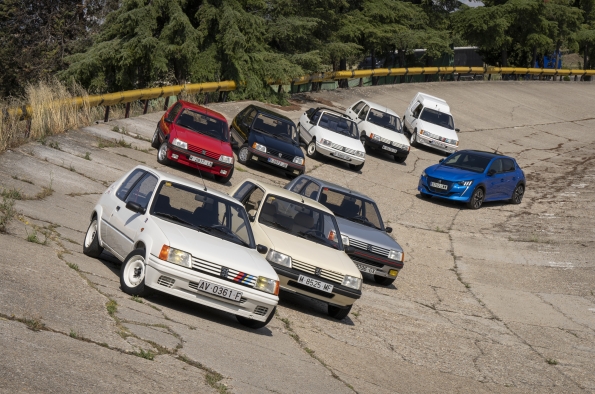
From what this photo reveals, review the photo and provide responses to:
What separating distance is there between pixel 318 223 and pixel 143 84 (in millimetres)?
21330

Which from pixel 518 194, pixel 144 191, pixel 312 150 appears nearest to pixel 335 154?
pixel 312 150

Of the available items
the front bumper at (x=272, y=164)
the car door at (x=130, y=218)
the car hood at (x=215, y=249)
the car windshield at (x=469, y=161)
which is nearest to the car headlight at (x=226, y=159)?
the front bumper at (x=272, y=164)

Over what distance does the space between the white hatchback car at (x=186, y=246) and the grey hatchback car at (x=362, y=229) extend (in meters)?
3.72

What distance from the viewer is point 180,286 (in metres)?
10.2

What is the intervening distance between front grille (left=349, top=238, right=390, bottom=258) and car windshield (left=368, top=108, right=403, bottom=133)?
1547cm

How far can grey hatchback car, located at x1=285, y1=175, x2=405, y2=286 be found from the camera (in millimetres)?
15477

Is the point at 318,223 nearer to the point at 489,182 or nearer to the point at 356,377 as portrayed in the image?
the point at 356,377

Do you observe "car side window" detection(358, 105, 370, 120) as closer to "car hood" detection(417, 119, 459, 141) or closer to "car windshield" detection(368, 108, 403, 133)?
"car windshield" detection(368, 108, 403, 133)

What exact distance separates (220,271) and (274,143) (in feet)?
47.2

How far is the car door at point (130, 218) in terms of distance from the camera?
11.2 m

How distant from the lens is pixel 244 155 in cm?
2483

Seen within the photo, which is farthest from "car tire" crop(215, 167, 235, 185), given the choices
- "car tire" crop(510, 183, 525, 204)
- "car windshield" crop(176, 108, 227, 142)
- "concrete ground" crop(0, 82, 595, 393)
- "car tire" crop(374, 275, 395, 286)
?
"car tire" crop(510, 183, 525, 204)

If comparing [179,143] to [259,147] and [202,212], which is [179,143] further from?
[202,212]

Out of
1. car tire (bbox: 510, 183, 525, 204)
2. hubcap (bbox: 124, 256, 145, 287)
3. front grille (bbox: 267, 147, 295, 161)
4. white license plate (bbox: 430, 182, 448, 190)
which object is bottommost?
car tire (bbox: 510, 183, 525, 204)
